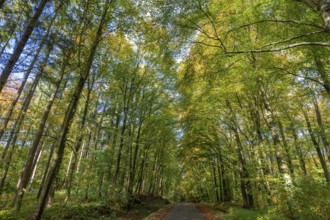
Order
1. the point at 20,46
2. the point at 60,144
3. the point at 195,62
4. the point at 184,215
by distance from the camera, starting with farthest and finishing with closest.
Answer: the point at 184,215, the point at 195,62, the point at 60,144, the point at 20,46

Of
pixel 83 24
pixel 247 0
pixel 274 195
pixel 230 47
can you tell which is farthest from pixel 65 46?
pixel 274 195

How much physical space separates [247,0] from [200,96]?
620cm

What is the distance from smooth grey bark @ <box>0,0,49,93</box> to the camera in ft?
15.5

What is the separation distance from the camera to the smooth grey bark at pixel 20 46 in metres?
4.74

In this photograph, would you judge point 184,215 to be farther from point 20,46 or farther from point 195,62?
point 20,46

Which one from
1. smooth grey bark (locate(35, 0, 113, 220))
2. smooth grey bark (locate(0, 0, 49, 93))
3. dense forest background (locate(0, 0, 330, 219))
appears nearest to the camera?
smooth grey bark (locate(0, 0, 49, 93))

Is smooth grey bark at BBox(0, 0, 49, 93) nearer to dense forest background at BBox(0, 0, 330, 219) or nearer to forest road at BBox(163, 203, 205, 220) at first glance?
dense forest background at BBox(0, 0, 330, 219)

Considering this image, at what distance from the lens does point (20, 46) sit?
510cm

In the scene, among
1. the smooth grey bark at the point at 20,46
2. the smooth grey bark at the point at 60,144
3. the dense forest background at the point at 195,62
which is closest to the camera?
the smooth grey bark at the point at 20,46

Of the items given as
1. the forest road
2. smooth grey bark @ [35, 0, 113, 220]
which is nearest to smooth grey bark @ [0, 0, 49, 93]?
smooth grey bark @ [35, 0, 113, 220]

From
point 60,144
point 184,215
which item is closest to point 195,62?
point 60,144

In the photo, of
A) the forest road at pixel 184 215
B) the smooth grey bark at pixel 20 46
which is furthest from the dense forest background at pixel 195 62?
the forest road at pixel 184 215

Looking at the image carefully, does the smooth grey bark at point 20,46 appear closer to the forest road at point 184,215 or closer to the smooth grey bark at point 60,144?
the smooth grey bark at point 60,144

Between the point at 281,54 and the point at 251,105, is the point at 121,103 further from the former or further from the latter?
the point at 281,54
